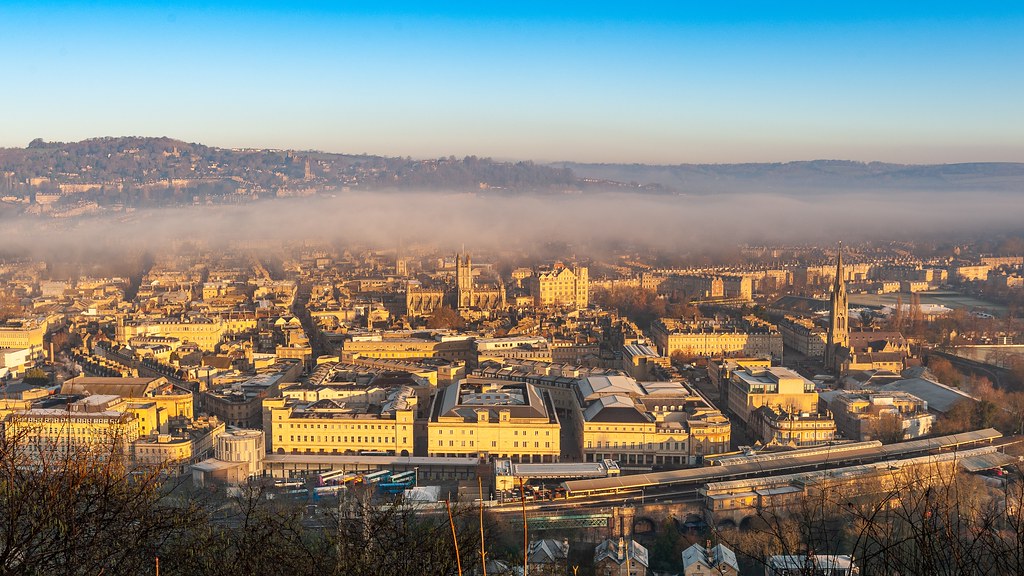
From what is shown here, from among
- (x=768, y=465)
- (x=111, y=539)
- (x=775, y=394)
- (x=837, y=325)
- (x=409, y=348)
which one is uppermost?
(x=111, y=539)

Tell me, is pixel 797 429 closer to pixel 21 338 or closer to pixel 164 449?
pixel 164 449

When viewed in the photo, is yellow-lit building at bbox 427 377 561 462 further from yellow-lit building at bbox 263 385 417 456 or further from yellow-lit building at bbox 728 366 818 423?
yellow-lit building at bbox 728 366 818 423

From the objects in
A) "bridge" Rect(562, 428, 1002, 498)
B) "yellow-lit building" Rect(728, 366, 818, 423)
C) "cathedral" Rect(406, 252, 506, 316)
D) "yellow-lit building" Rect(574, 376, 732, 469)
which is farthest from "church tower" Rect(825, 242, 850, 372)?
"cathedral" Rect(406, 252, 506, 316)

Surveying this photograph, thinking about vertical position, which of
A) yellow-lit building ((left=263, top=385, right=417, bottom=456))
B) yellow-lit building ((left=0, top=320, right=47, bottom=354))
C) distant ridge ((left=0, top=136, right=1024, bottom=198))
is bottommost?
yellow-lit building ((left=0, top=320, right=47, bottom=354))

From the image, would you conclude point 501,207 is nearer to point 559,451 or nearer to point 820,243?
point 820,243

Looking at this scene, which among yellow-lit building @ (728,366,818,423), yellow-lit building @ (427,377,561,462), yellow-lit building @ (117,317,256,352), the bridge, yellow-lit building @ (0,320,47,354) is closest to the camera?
the bridge

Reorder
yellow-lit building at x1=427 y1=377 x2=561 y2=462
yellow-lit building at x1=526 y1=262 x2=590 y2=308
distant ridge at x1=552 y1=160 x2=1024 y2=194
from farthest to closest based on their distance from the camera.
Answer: distant ridge at x1=552 y1=160 x2=1024 y2=194
yellow-lit building at x1=526 y1=262 x2=590 y2=308
yellow-lit building at x1=427 y1=377 x2=561 y2=462

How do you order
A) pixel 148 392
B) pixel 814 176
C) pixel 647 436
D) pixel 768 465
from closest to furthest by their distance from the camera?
pixel 768 465 < pixel 647 436 < pixel 148 392 < pixel 814 176

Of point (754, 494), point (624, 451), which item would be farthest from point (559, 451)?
point (754, 494)

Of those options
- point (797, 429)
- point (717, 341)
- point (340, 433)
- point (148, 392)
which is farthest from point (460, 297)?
point (797, 429)
